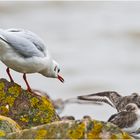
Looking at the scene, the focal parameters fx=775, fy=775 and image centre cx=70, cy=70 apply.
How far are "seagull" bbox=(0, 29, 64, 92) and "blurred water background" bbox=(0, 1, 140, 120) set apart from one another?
5.07 meters

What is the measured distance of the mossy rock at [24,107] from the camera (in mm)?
9398

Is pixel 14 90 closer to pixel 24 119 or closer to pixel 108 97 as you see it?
pixel 24 119

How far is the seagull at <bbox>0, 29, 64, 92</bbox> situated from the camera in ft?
32.3

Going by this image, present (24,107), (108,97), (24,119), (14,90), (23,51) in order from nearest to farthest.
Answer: (24,119)
(24,107)
(14,90)
(23,51)
(108,97)

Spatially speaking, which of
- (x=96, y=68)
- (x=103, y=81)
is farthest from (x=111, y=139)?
(x=96, y=68)

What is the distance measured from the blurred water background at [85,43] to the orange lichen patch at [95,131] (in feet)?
25.7

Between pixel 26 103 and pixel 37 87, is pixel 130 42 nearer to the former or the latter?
pixel 37 87

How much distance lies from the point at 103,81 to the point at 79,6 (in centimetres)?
1130

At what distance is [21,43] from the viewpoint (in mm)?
9977

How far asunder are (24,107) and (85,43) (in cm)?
1550

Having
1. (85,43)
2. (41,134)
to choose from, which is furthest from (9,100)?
(85,43)

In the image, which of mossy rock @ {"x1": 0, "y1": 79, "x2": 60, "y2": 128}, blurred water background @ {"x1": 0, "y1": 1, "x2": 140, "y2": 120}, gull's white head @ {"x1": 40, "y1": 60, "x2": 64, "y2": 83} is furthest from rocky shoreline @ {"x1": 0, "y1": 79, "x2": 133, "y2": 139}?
blurred water background @ {"x1": 0, "y1": 1, "x2": 140, "y2": 120}

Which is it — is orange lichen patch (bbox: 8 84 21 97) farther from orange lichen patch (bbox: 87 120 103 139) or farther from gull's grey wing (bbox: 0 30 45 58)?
orange lichen patch (bbox: 87 120 103 139)

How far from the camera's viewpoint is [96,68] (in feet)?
71.8
